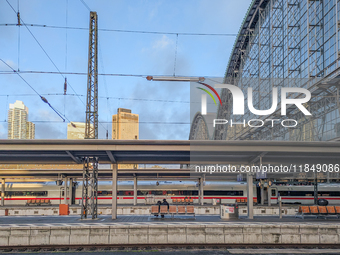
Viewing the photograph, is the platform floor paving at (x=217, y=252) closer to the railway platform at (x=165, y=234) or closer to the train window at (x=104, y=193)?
the railway platform at (x=165, y=234)

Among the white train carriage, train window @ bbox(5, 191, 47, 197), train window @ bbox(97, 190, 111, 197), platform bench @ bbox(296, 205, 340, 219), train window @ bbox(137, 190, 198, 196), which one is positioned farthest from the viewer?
train window @ bbox(137, 190, 198, 196)

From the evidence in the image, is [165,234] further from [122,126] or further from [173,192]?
[122,126]

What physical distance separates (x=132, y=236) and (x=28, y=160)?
12064mm

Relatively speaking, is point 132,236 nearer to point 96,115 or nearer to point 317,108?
point 96,115

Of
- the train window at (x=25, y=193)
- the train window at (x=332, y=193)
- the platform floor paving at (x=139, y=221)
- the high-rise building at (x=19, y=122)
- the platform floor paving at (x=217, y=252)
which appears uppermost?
the high-rise building at (x=19, y=122)

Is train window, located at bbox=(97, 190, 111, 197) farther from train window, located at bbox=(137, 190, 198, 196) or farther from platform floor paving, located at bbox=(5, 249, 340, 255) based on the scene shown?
platform floor paving, located at bbox=(5, 249, 340, 255)

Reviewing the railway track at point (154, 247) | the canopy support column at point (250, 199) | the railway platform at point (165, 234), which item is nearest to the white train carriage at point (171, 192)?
the canopy support column at point (250, 199)

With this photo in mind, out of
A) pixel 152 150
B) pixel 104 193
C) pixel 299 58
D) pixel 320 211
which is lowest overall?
pixel 104 193

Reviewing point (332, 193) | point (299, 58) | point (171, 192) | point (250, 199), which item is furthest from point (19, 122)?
point (250, 199)

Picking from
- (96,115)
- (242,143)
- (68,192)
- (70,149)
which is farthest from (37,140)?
(68,192)

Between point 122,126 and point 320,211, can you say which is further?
point 122,126

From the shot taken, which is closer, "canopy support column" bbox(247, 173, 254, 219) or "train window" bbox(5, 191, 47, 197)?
"canopy support column" bbox(247, 173, 254, 219)

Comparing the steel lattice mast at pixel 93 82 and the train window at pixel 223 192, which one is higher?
the steel lattice mast at pixel 93 82

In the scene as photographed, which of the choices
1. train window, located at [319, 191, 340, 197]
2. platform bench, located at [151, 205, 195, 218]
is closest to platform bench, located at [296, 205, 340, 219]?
platform bench, located at [151, 205, 195, 218]
